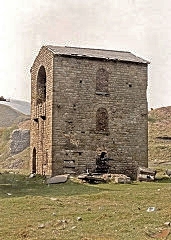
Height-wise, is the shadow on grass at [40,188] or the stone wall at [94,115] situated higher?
the stone wall at [94,115]

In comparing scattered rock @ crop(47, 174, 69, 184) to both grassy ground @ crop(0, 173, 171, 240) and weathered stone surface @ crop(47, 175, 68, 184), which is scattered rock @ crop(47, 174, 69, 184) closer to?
weathered stone surface @ crop(47, 175, 68, 184)

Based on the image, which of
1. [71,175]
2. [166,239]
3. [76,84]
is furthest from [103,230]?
[76,84]

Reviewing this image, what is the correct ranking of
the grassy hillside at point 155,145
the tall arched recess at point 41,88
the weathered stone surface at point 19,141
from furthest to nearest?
the weathered stone surface at point 19,141 → the grassy hillside at point 155,145 → the tall arched recess at point 41,88

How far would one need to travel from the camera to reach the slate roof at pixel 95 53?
31.0 meters

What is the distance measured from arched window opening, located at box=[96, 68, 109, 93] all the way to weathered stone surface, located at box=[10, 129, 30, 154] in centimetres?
2875

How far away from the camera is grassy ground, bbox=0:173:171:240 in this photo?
41.1 ft

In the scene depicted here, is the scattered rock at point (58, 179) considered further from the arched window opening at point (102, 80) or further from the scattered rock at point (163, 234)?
the scattered rock at point (163, 234)

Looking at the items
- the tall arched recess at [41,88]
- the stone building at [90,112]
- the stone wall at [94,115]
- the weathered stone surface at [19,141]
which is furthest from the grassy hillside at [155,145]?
the tall arched recess at [41,88]

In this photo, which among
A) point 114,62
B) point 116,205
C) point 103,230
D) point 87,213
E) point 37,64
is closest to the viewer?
point 103,230

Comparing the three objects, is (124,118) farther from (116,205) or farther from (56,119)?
(116,205)

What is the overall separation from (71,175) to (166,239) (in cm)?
1836

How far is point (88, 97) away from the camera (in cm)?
3127

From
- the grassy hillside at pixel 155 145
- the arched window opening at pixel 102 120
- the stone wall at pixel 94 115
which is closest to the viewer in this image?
the stone wall at pixel 94 115

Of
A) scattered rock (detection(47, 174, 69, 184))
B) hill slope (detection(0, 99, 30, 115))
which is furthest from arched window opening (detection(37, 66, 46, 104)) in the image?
hill slope (detection(0, 99, 30, 115))
